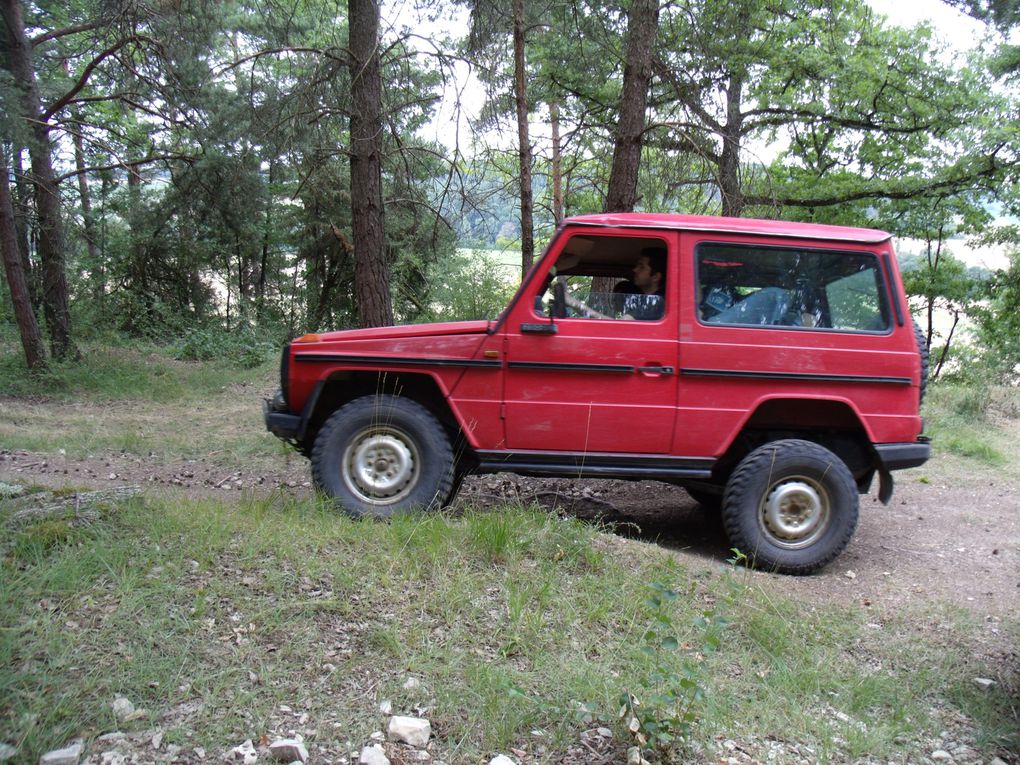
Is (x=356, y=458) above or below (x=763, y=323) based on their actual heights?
below

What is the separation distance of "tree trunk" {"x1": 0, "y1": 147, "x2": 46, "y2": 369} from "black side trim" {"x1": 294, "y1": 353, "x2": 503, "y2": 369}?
30.7ft

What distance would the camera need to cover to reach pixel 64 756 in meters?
2.53

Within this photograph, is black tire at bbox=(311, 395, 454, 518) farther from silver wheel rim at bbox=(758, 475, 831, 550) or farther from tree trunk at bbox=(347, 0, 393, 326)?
tree trunk at bbox=(347, 0, 393, 326)

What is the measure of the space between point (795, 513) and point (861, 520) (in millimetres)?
1885

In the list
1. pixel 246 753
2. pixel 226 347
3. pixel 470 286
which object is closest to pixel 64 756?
pixel 246 753

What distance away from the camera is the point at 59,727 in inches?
104

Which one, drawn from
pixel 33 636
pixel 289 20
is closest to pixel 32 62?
pixel 289 20

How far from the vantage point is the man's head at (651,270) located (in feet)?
16.8

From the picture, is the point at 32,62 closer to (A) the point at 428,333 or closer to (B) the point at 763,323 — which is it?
(A) the point at 428,333

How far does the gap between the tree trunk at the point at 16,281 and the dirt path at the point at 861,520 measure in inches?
240

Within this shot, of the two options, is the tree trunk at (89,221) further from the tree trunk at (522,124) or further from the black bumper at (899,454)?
the black bumper at (899,454)

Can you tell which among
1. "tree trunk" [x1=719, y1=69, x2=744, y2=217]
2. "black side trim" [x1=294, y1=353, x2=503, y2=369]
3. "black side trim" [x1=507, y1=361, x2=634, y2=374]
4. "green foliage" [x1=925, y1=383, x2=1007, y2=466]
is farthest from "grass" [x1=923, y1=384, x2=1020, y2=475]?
"black side trim" [x1=294, y1=353, x2=503, y2=369]

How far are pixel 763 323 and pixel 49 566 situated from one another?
437 cm

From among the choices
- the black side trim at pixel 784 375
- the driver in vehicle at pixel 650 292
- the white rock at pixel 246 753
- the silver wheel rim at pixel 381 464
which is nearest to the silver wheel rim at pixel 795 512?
the black side trim at pixel 784 375
